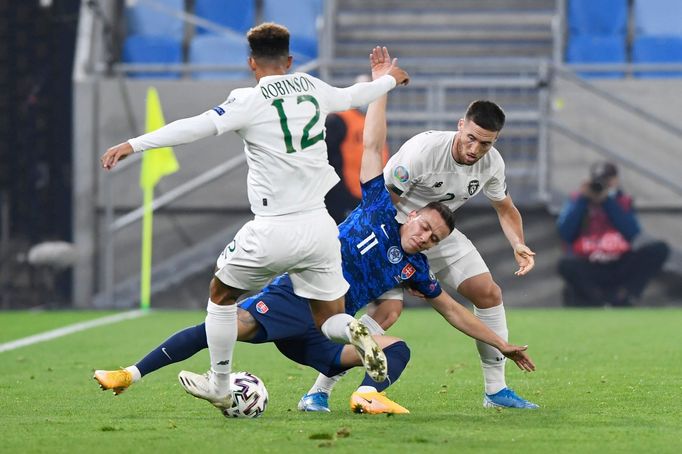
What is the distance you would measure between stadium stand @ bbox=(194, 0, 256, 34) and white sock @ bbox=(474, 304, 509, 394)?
12.7 metres

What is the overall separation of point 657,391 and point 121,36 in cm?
1280

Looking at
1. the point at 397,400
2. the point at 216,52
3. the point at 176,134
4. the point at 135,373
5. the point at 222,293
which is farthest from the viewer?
the point at 216,52

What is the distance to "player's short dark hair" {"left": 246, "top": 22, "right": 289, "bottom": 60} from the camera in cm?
623

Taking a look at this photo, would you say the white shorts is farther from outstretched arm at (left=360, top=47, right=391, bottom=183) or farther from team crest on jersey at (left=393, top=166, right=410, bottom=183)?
team crest on jersey at (left=393, top=166, right=410, bottom=183)

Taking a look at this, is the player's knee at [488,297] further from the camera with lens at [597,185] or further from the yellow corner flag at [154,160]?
the yellow corner flag at [154,160]

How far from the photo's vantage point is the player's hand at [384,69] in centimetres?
678

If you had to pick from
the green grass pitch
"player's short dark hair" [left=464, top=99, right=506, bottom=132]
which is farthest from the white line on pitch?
"player's short dark hair" [left=464, top=99, right=506, bottom=132]

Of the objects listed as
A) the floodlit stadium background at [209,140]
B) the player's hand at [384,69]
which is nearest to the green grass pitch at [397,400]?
the player's hand at [384,69]

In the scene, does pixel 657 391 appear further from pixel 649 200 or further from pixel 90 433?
pixel 649 200

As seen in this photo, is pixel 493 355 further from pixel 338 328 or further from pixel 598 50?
pixel 598 50

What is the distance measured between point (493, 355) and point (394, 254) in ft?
2.59

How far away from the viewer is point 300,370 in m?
9.03

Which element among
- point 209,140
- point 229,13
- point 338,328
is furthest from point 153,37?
point 338,328

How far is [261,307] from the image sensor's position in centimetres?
660
